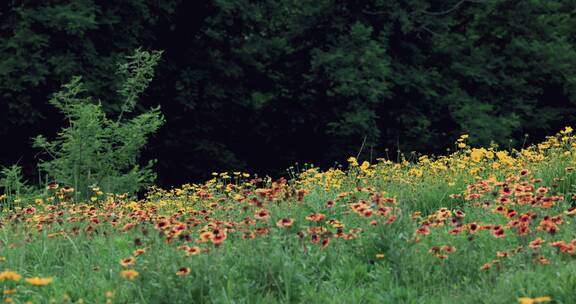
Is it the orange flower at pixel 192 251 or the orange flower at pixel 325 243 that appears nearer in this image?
the orange flower at pixel 192 251

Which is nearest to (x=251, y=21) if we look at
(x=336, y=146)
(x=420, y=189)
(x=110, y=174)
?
(x=336, y=146)

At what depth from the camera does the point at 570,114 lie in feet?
65.6

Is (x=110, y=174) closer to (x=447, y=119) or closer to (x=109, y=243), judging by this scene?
(x=109, y=243)

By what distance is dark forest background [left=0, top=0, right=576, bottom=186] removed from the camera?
51.7 ft

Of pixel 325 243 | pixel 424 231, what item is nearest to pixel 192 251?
pixel 325 243

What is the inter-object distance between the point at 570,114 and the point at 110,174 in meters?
13.9

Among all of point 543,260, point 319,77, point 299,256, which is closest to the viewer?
point 543,260

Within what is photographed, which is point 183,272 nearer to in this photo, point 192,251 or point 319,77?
point 192,251

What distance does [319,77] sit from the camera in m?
17.2

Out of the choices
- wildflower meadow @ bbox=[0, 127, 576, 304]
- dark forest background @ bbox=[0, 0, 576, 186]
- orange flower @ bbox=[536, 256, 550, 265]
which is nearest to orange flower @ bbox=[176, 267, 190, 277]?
wildflower meadow @ bbox=[0, 127, 576, 304]

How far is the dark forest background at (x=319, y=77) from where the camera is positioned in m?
15.8

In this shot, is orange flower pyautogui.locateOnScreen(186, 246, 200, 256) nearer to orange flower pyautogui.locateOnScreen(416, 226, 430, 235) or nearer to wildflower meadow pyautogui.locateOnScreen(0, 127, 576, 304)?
wildflower meadow pyautogui.locateOnScreen(0, 127, 576, 304)

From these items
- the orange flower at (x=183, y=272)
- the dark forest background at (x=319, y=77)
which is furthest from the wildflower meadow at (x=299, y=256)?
the dark forest background at (x=319, y=77)

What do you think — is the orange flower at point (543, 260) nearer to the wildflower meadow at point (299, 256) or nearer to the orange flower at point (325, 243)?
the wildflower meadow at point (299, 256)
